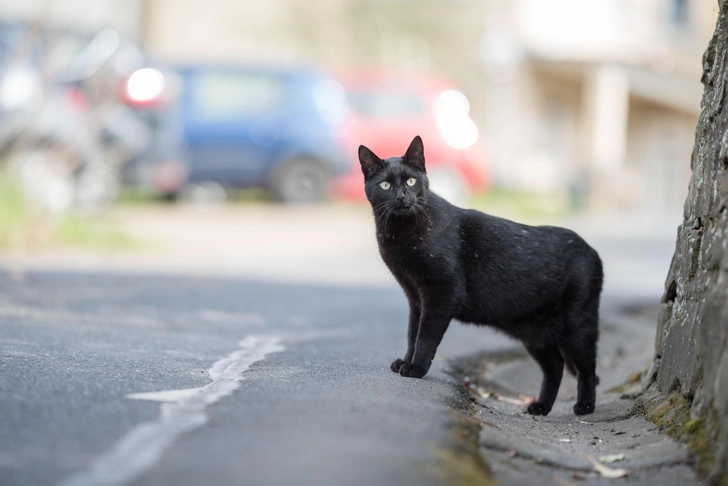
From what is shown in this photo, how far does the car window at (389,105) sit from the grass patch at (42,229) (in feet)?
18.3

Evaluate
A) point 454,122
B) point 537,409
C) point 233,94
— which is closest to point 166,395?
point 537,409

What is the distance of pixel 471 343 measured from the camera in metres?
6.39

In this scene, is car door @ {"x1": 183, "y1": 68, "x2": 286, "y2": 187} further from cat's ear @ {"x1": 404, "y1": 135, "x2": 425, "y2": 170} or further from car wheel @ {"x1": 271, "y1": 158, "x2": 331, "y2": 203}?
cat's ear @ {"x1": 404, "y1": 135, "x2": 425, "y2": 170}

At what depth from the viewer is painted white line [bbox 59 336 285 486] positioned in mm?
2643

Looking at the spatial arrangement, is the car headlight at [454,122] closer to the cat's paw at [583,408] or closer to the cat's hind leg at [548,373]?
the cat's hind leg at [548,373]

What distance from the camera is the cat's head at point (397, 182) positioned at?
4.72m

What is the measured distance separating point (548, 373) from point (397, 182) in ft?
4.62

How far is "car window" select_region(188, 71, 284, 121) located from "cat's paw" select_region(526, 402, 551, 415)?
10978 mm

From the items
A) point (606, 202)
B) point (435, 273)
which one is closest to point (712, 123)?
point (435, 273)

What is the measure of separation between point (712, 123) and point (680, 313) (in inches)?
36.9

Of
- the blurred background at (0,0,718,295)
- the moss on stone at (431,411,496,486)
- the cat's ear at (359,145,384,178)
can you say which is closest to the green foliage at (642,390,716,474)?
the moss on stone at (431,411,496,486)

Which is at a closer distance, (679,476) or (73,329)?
(679,476)

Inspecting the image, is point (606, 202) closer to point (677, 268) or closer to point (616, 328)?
point (616, 328)

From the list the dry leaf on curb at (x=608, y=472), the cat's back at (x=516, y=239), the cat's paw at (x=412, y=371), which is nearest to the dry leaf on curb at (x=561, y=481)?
the dry leaf on curb at (x=608, y=472)
